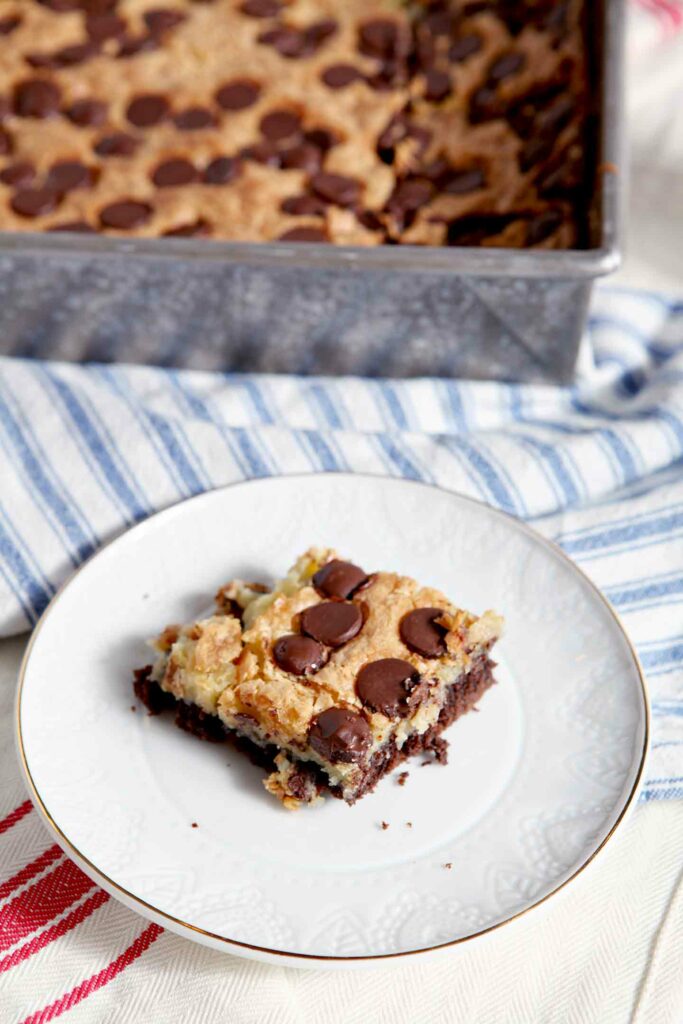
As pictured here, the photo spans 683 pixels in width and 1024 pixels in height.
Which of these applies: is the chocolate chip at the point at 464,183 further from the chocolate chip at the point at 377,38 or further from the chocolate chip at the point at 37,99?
the chocolate chip at the point at 37,99

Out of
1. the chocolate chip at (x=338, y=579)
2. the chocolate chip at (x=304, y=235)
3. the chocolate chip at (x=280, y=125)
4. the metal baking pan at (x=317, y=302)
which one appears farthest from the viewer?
the chocolate chip at (x=280, y=125)

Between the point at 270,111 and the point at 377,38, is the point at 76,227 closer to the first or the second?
the point at 270,111

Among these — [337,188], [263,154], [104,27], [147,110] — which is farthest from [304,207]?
[104,27]

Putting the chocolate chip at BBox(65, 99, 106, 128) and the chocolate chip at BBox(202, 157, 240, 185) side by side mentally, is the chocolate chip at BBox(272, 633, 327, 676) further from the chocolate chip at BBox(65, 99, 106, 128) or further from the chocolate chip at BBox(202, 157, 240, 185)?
the chocolate chip at BBox(65, 99, 106, 128)

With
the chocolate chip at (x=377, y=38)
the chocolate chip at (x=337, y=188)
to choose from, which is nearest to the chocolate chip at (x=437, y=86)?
the chocolate chip at (x=377, y=38)

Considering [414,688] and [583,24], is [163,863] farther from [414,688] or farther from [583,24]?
[583,24]

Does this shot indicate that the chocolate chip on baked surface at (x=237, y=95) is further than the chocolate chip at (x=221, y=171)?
Yes
